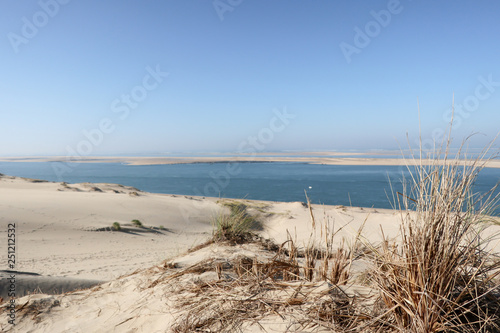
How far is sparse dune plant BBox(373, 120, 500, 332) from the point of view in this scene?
4.60ft

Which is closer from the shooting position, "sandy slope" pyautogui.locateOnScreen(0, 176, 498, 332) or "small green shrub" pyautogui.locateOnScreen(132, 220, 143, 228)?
"sandy slope" pyautogui.locateOnScreen(0, 176, 498, 332)

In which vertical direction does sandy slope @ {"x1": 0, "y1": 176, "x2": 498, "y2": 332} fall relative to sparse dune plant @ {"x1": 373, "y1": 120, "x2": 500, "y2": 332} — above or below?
below

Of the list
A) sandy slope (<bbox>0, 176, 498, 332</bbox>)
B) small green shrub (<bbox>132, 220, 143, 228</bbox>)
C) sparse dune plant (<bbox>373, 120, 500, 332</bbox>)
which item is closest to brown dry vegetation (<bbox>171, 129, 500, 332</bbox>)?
sparse dune plant (<bbox>373, 120, 500, 332</bbox>)

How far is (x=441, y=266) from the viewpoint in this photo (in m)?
1.42

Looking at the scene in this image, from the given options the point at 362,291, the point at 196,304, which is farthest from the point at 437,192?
the point at 196,304

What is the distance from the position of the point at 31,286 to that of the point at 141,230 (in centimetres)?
605

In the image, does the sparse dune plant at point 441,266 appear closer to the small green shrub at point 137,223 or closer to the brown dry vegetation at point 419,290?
the brown dry vegetation at point 419,290

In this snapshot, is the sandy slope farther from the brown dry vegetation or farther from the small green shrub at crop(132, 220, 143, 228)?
the small green shrub at crop(132, 220, 143, 228)

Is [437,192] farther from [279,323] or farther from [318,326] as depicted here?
[279,323]

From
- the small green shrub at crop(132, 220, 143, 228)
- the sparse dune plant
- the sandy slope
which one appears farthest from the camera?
the small green shrub at crop(132, 220, 143, 228)

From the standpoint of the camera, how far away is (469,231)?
1576 mm

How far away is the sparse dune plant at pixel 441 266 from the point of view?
140cm

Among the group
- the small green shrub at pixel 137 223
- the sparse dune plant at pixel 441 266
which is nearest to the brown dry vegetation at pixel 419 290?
the sparse dune plant at pixel 441 266

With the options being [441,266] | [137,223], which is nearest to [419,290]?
[441,266]
